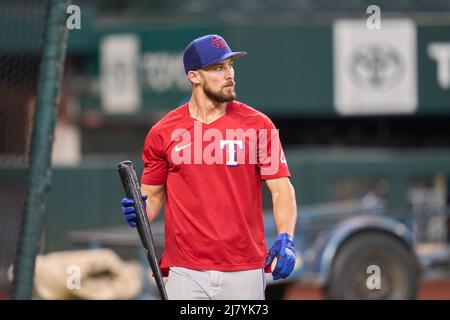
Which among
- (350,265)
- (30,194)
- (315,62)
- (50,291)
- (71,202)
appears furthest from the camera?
(315,62)

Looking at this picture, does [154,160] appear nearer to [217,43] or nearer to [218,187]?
[218,187]

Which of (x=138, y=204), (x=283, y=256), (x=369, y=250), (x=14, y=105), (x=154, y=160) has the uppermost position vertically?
(x=14, y=105)

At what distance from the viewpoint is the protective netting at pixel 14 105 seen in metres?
8.55

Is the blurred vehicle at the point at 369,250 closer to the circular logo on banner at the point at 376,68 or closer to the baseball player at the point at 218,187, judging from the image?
the circular logo on banner at the point at 376,68

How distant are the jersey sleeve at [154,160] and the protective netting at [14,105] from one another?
116 inches

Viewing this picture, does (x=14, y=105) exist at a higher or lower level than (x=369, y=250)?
higher

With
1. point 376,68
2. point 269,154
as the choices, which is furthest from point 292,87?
point 269,154

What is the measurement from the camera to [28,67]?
9289 millimetres

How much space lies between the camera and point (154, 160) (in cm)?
477

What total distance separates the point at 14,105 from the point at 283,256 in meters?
7.36
